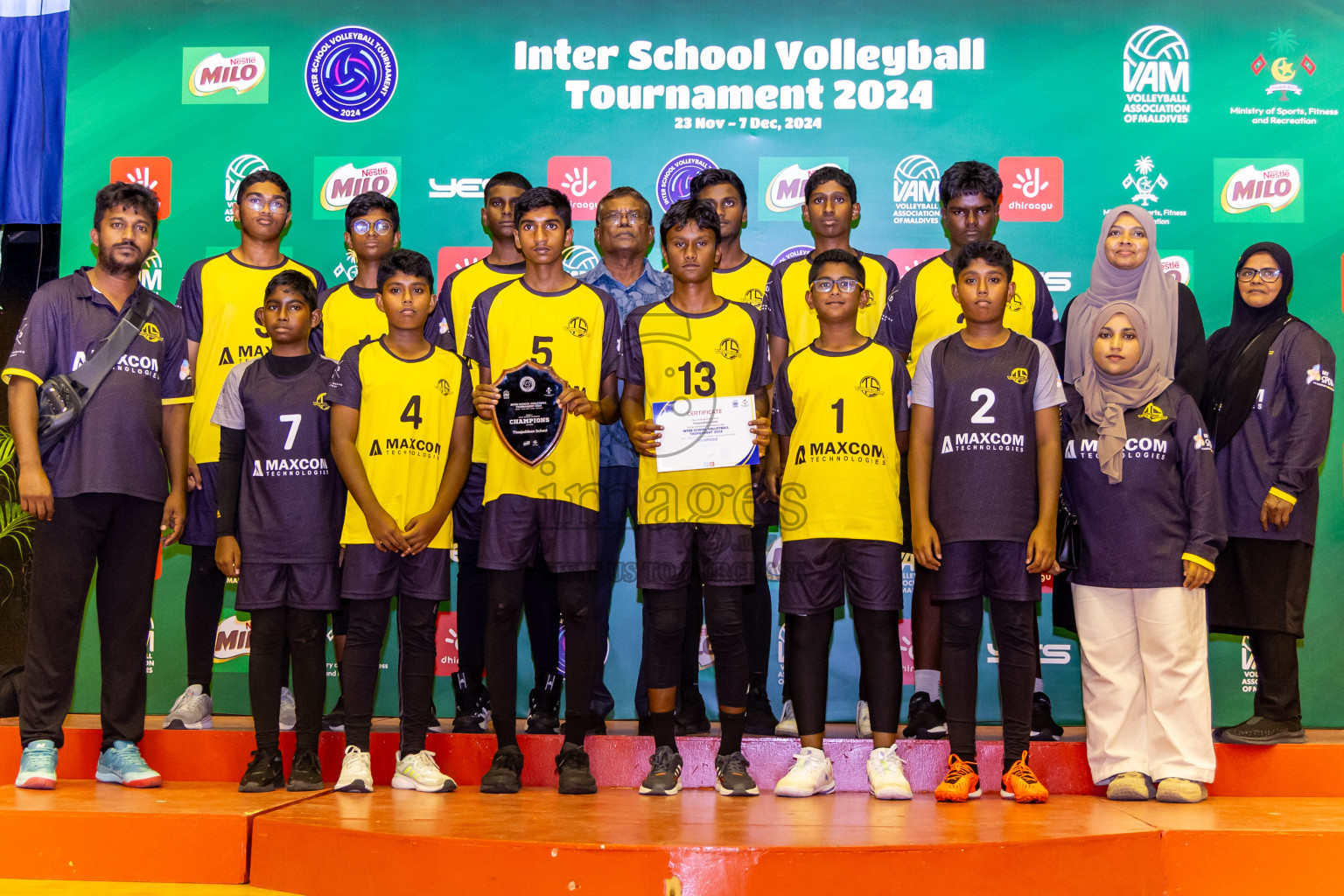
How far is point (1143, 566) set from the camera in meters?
3.80

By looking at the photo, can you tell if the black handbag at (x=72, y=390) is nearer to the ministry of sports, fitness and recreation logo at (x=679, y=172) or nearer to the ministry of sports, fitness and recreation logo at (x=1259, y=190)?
the ministry of sports, fitness and recreation logo at (x=679, y=172)

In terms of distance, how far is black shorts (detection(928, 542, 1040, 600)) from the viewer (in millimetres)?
3635

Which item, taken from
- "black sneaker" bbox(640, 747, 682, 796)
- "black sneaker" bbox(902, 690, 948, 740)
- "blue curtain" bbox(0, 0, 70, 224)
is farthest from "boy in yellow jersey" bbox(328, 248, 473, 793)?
"blue curtain" bbox(0, 0, 70, 224)

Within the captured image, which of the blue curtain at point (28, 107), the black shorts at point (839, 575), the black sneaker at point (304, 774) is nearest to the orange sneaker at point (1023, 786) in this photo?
the black shorts at point (839, 575)

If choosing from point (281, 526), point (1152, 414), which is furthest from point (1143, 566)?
point (281, 526)

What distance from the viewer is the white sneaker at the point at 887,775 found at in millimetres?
3611

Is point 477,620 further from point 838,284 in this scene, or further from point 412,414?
point 838,284

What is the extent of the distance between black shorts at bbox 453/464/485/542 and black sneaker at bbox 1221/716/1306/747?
300cm

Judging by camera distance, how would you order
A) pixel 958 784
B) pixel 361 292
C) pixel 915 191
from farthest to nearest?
pixel 915 191, pixel 361 292, pixel 958 784

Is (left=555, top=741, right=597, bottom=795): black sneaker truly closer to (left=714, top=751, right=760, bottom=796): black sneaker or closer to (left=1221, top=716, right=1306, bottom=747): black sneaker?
(left=714, top=751, right=760, bottom=796): black sneaker

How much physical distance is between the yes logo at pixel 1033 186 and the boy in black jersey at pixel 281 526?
3.42 meters

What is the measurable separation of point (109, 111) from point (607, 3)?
263cm

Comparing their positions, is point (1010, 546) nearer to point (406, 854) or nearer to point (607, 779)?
point (607, 779)

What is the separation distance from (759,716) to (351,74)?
12.5 feet
